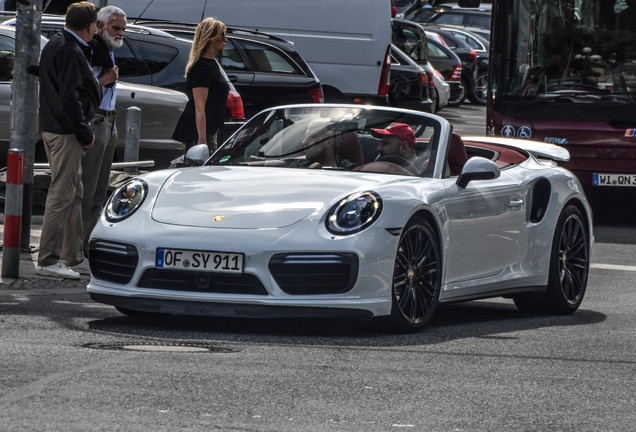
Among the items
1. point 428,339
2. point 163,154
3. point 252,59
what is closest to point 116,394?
point 428,339

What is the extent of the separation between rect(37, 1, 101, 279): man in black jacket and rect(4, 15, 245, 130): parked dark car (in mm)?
5311

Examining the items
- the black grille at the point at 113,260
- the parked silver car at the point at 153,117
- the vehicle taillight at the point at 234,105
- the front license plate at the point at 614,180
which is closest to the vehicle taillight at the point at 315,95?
the vehicle taillight at the point at 234,105

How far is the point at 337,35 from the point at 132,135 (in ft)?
30.2

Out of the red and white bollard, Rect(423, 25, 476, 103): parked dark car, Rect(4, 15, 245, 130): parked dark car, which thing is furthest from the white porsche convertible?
Rect(423, 25, 476, 103): parked dark car

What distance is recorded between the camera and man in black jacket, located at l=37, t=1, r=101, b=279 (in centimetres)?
937

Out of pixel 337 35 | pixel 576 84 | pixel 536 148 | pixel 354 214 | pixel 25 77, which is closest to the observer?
pixel 354 214

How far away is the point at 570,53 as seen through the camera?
1555 cm

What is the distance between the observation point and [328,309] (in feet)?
24.4

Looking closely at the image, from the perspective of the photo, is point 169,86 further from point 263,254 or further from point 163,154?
point 263,254

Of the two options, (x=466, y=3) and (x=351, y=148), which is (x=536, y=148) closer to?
(x=351, y=148)

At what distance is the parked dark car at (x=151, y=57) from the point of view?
49.2 feet

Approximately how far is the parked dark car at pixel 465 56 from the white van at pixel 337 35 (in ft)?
45.3

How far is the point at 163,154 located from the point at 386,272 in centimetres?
742

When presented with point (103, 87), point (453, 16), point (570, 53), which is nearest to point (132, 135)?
point (103, 87)
